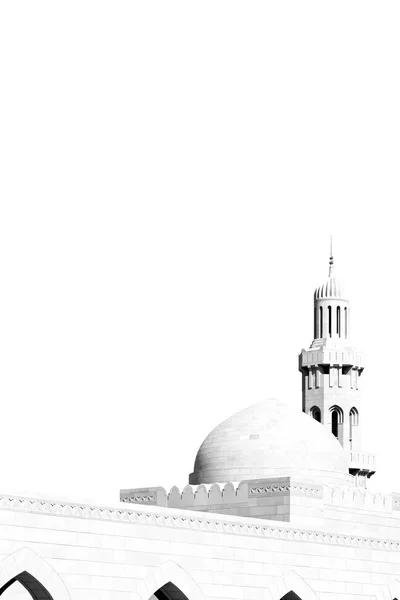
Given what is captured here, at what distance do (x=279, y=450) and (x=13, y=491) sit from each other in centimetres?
1231

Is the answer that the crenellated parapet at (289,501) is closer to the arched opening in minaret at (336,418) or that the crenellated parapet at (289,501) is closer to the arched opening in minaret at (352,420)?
the arched opening in minaret at (352,420)

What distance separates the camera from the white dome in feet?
114

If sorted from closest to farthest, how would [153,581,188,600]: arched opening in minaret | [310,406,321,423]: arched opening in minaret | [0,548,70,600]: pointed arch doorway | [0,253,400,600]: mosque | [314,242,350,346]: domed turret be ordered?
[0,548,70,600]: pointed arch doorway → [0,253,400,600]: mosque → [153,581,188,600]: arched opening in minaret → [310,406,321,423]: arched opening in minaret → [314,242,350,346]: domed turret

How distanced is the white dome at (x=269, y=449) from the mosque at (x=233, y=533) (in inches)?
1.5

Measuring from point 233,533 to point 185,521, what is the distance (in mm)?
1374

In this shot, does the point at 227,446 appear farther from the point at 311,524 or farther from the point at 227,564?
the point at 227,564

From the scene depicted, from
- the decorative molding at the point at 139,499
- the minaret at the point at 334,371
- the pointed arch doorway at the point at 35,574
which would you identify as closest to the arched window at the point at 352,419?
the minaret at the point at 334,371

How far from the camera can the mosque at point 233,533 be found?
2409 cm

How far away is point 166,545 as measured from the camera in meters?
26.0

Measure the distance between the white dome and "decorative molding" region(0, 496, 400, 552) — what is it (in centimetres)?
426

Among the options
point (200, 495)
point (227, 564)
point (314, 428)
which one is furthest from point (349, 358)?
point (227, 564)

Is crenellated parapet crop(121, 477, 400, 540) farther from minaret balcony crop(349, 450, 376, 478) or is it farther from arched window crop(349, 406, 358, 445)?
arched window crop(349, 406, 358, 445)

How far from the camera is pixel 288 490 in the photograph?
31250 millimetres

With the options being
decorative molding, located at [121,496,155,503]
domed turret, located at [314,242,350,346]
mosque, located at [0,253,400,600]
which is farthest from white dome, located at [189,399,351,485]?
domed turret, located at [314,242,350,346]
